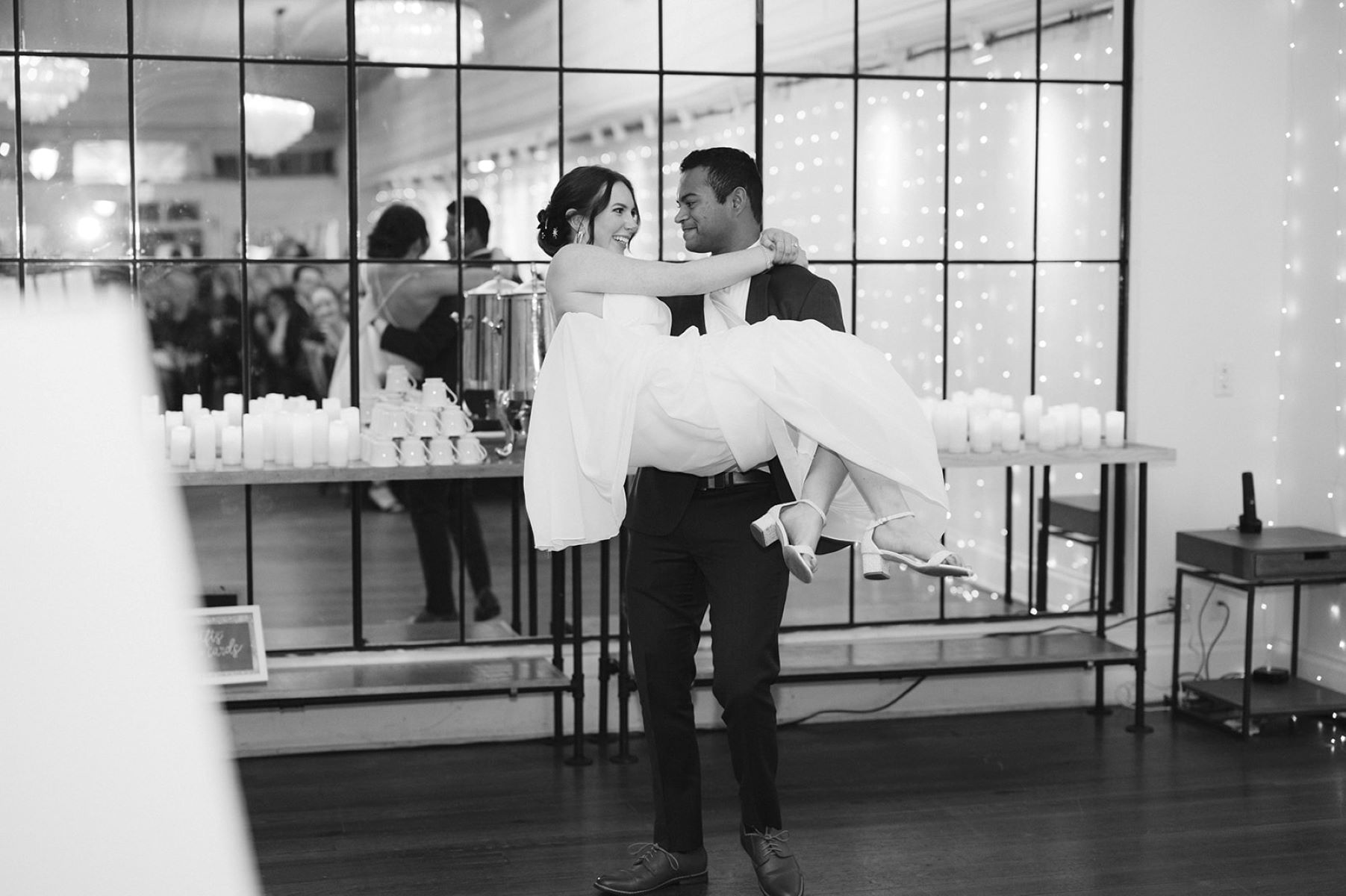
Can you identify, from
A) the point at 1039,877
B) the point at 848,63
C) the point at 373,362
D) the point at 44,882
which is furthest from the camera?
the point at 848,63

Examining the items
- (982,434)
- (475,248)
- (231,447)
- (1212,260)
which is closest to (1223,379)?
(1212,260)

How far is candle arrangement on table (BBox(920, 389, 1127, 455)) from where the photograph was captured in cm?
452

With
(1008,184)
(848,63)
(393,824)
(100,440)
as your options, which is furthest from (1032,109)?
(100,440)

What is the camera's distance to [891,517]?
2850 millimetres

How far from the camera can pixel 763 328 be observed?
2947mm

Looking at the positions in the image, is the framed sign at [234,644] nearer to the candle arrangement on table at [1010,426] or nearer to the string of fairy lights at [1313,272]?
the candle arrangement on table at [1010,426]

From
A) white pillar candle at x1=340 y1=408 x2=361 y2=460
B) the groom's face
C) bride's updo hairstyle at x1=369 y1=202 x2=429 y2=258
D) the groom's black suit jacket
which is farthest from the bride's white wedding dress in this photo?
bride's updo hairstyle at x1=369 y1=202 x2=429 y2=258

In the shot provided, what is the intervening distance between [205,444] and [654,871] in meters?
1.74

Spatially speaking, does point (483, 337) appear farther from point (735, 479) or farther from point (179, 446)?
point (735, 479)

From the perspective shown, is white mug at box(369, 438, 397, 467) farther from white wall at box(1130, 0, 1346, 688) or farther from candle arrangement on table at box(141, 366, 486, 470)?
white wall at box(1130, 0, 1346, 688)

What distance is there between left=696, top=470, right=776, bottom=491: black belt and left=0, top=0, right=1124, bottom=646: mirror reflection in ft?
5.11

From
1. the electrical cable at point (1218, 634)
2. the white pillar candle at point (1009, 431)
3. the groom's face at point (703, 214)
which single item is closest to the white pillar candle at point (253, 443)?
the groom's face at point (703, 214)

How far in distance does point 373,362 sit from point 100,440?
4.22 metres

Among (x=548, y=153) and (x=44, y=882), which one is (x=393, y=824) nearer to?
(x=548, y=153)
